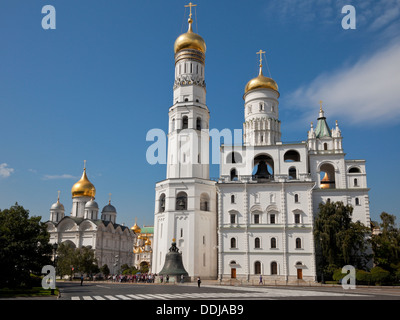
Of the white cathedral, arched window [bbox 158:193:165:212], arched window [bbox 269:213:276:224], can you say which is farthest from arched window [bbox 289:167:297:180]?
arched window [bbox 158:193:165:212]

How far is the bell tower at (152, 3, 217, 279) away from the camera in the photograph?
43.3m

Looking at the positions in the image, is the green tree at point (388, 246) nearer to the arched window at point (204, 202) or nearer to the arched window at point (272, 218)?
the arched window at point (272, 218)

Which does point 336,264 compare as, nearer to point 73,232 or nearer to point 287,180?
point 287,180

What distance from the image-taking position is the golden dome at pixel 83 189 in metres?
72.4

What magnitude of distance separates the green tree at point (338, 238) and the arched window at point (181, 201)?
15.4 metres

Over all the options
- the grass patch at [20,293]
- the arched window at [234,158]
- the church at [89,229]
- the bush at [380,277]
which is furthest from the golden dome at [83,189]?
the bush at [380,277]

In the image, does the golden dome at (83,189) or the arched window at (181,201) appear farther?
the golden dome at (83,189)

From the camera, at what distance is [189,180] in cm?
4469

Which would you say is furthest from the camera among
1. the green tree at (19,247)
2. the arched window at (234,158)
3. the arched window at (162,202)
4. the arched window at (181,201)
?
the arched window at (162,202)

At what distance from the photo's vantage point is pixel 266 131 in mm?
47375

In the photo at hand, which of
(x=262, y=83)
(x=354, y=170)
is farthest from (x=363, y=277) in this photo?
(x=262, y=83)

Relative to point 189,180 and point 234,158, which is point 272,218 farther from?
point 189,180

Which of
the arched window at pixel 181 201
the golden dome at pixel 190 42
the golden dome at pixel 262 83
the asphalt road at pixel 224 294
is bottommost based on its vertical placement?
the asphalt road at pixel 224 294

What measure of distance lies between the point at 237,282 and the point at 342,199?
15088 millimetres
